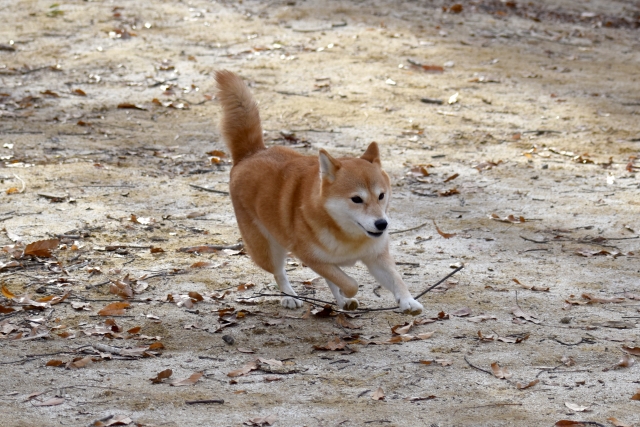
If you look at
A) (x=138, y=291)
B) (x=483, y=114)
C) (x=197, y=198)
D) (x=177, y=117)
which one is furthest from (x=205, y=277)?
(x=483, y=114)

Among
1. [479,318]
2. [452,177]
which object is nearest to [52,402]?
[479,318]

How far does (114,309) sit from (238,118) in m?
1.64

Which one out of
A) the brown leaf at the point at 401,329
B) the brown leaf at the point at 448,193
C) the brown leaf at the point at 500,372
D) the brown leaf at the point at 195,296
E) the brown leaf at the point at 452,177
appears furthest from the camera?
the brown leaf at the point at 452,177

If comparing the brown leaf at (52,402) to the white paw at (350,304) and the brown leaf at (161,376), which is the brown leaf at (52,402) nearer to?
the brown leaf at (161,376)

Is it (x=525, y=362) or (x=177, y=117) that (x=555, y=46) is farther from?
(x=525, y=362)

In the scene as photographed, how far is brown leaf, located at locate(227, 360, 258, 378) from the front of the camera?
469 cm

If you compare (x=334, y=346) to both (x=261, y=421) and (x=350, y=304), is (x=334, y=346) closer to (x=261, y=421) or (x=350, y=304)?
(x=350, y=304)

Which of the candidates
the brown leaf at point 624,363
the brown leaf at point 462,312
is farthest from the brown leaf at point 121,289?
the brown leaf at point 624,363

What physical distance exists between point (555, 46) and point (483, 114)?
3480 mm

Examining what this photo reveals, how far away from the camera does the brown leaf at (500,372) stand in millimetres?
4676

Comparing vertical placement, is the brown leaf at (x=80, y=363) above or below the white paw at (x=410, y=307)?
below

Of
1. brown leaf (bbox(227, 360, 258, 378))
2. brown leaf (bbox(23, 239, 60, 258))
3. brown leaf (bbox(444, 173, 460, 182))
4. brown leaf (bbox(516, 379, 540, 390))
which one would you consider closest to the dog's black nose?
brown leaf (bbox(227, 360, 258, 378))

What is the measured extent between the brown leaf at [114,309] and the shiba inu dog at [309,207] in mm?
967

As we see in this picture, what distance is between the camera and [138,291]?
5898 mm
